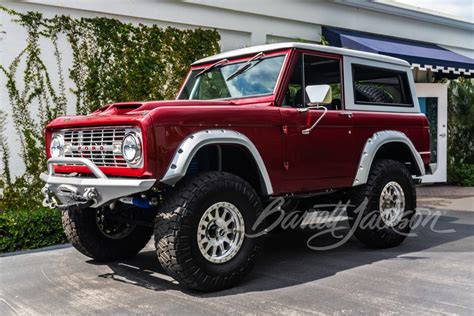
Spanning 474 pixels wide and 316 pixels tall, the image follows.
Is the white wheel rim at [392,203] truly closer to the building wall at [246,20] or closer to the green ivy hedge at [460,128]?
the building wall at [246,20]

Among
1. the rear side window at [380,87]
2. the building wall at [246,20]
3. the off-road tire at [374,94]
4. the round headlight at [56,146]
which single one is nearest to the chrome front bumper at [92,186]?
the round headlight at [56,146]

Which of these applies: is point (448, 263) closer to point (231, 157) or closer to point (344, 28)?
point (231, 157)

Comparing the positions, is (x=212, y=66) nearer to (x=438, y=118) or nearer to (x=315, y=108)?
(x=315, y=108)

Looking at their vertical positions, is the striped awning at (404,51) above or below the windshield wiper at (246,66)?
above

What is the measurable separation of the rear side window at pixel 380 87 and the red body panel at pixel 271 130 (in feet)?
0.87

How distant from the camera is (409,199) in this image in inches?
233

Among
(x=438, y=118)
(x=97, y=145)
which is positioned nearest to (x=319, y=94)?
(x=97, y=145)

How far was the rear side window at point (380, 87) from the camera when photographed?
574cm

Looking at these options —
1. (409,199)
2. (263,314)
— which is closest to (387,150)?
(409,199)

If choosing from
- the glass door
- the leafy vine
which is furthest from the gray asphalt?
the glass door

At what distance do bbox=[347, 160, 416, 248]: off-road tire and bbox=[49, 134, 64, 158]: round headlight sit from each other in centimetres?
303

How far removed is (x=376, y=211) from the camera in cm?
552

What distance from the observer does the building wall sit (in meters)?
7.29

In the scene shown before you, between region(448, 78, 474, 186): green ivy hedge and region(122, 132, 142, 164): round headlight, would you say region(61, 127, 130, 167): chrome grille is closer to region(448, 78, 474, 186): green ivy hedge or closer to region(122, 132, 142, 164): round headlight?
region(122, 132, 142, 164): round headlight
